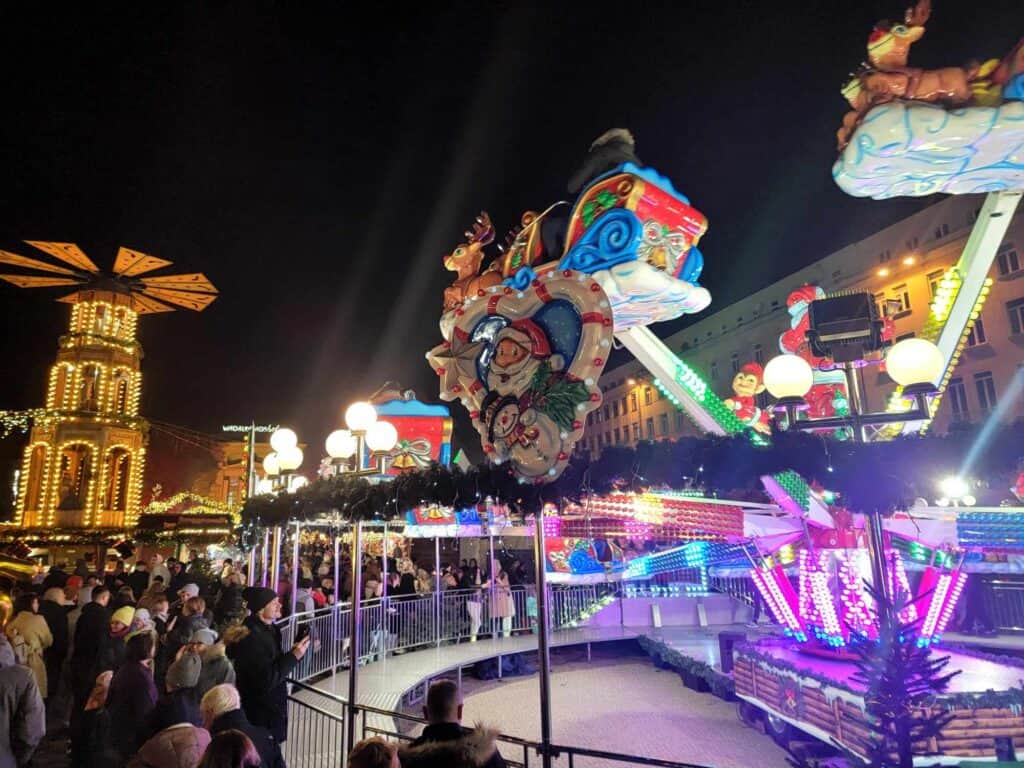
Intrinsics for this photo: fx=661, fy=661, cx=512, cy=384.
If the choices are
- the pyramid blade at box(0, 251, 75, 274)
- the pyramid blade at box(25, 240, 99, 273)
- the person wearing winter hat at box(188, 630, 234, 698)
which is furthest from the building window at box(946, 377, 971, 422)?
the pyramid blade at box(0, 251, 75, 274)

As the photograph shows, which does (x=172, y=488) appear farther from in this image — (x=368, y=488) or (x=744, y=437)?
(x=744, y=437)

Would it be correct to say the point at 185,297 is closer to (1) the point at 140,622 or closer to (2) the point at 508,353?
(1) the point at 140,622

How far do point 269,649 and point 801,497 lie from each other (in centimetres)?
648

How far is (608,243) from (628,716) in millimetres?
6828

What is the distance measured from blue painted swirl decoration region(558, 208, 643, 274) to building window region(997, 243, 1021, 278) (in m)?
26.0

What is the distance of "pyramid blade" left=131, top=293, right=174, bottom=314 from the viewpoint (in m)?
29.2

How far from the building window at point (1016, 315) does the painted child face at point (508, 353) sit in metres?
27.9

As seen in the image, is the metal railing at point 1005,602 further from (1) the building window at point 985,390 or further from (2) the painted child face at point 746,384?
(1) the building window at point 985,390

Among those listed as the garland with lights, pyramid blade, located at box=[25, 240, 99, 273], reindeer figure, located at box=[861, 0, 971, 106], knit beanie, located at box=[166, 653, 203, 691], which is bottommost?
knit beanie, located at box=[166, 653, 203, 691]

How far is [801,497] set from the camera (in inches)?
332

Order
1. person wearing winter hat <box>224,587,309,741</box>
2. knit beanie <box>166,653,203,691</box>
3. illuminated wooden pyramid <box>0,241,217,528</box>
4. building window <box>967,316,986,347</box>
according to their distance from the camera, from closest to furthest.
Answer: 1. knit beanie <box>166,653,203,691</box>
2. person wearing winter hat <box>224,587,309,741</box>
3. illuminated wooden pyramid <box>0,241,217,528</box>
4. building window <box>967,316,986,347</box>

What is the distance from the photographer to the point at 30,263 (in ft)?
72.1

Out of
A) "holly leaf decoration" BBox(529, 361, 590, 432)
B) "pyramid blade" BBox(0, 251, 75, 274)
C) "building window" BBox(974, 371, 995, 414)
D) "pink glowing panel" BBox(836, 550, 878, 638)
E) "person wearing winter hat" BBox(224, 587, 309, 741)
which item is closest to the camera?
"person wearing winter hat" BBox(224, 587, 309, 741)

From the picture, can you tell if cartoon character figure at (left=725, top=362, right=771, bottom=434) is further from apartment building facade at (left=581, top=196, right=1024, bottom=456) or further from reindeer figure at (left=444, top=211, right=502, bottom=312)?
apartment building facade at (left=581, top=196, right=1024, bottom=456)
